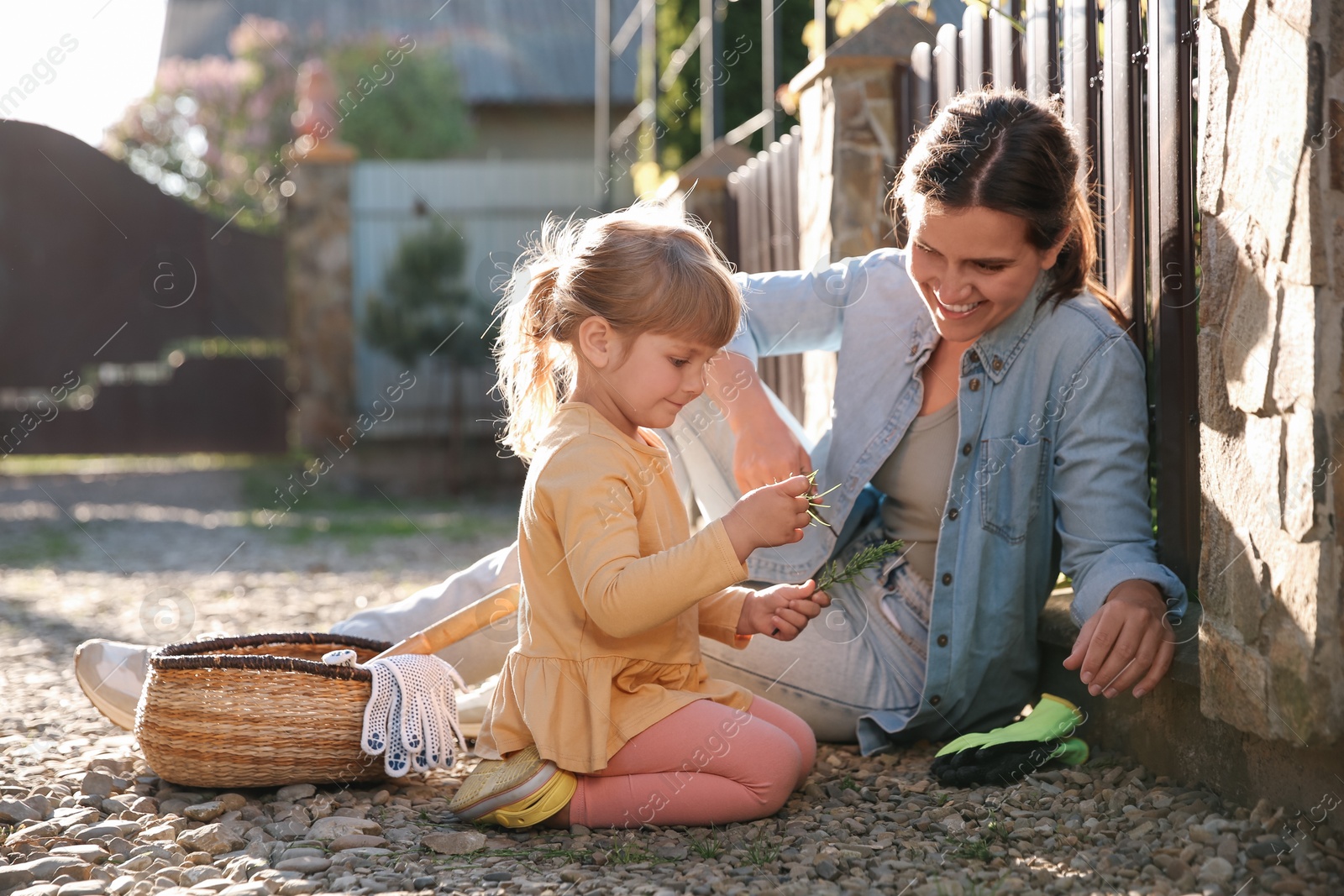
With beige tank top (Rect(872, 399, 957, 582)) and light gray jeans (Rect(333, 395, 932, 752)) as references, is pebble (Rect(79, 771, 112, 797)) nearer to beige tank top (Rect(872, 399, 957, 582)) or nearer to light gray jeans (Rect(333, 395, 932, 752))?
light gray jeans (Rect(333, 395, 932, 752))

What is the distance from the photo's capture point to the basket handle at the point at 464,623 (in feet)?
8.39

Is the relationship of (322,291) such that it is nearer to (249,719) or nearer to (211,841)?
(249,719)

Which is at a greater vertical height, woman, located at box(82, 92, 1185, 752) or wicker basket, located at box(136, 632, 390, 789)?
woman, located at box(82, 92, 1185, 752)

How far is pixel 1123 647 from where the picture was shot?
206cm

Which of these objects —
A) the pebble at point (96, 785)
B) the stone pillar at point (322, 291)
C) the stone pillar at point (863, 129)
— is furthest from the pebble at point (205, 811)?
the stone pillar at point (322, 291)

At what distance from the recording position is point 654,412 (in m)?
2.12

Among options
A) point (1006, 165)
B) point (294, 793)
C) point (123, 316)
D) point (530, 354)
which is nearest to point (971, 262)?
point (1006, 165)

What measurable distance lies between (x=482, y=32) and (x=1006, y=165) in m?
16.8

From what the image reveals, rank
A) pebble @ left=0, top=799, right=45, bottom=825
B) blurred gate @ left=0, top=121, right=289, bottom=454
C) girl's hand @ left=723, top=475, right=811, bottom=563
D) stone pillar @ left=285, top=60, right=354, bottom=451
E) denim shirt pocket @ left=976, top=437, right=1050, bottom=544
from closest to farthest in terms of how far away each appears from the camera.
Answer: girl's hand @ left=723, top=475, right=811, bottom=563 → pebble @ left=0, top=799, right=45, bottom=825 → denim shirt pocket @ left=976, top=437, right=1050, bottom=544 → blurred gate @ left=0, top=121, right=289, bottom=454 → stone pillar @ left=285, top=60, right=354, bottom=451

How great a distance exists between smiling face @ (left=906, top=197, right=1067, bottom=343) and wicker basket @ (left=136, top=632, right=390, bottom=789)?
134cm

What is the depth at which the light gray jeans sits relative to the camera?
8.50ft

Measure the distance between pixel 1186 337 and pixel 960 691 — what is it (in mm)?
832

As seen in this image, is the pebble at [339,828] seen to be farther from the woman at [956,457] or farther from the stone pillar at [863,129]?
the stone pillar at [863,129]

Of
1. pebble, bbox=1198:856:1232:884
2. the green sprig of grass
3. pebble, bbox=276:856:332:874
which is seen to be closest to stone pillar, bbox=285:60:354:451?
the green sprig of grass
